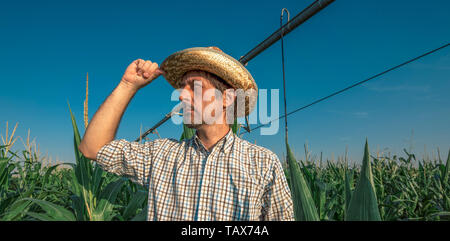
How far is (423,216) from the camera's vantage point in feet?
9.96

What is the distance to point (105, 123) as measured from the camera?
1500 millimetres

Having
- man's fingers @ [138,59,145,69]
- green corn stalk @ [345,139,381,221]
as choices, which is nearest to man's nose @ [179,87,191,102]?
man's fingers @ [138,59,145,69]

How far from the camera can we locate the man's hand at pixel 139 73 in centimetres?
160

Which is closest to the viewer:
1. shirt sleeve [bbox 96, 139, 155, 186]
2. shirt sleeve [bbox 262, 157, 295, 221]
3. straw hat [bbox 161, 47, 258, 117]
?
shirt sleeve [bbox 262, 157, 295, 221]

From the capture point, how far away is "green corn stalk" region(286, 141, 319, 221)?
72 centimetres

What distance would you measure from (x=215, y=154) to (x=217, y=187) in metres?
0.19

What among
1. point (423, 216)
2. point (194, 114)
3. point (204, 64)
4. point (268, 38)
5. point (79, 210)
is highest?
point (268, 38)

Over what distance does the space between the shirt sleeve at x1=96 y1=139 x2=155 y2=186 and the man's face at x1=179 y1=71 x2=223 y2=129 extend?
305 millimetres

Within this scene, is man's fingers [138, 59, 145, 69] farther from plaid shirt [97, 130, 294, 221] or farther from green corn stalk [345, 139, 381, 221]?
green corn stalk [345, 139, 381, 221]

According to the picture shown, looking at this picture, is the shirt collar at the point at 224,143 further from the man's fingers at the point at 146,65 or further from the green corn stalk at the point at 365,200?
the green corn stalk at the point at 365,200

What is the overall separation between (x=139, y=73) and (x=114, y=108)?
0.25 metres

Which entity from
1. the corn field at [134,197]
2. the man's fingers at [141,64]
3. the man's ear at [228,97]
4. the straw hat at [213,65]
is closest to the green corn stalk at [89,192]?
the corn field at [134,197]
